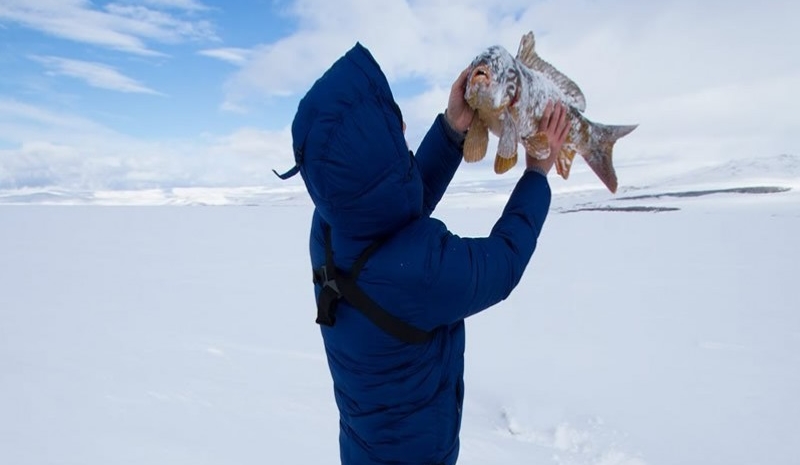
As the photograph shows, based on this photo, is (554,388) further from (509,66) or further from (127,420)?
(509,66)

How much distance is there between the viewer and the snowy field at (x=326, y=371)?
128 inches

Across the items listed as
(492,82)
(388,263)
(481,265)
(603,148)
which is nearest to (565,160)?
(603,148)

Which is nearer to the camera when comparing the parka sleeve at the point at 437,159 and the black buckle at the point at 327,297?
the black buckle at the point at 327,297

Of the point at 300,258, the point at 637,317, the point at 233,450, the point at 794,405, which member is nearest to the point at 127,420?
the point at 233,450

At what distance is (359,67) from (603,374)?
15.5 feet

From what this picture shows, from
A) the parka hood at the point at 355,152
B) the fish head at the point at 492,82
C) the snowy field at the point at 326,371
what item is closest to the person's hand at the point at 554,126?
the fish head at the point at 492,82

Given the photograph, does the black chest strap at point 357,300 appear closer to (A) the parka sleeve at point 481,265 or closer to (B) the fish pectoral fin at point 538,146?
(A) the parka sleeve at point 481,265

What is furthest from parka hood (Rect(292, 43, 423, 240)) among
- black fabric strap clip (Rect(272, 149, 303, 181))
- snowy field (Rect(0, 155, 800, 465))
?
snowy field (Rect(0, 155, 800, 465))

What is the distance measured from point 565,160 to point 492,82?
1.44 feet

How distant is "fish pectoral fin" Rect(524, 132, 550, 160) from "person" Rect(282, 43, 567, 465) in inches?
0.8

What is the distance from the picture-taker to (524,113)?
156 cm

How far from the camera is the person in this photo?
112 centimetres

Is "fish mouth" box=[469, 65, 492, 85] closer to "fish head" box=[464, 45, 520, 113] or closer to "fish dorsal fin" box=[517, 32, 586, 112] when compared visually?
"fish head" box=[464, 45, 520, 113]

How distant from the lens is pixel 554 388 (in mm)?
4707
